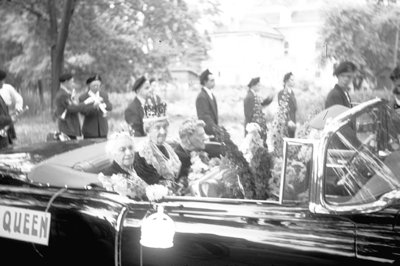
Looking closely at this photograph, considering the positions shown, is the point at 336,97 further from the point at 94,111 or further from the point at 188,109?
the point at 188,109

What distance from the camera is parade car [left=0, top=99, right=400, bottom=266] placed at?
204 cm

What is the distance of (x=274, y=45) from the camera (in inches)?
268

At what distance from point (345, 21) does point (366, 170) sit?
5.19 metres

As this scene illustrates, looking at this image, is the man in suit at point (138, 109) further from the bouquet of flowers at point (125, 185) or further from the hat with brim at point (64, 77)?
the bouquet of flowers at point (125, 185)

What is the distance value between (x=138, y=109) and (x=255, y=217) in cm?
335

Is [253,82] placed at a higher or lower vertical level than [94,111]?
higher

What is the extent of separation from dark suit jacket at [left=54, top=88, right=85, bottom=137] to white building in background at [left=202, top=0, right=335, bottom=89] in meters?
1.89

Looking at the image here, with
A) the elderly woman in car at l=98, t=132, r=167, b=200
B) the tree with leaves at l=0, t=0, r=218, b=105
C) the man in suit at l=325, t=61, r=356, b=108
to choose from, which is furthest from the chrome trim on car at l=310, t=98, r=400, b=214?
the tree with leaves at l=0, t=0, r=218, b=105

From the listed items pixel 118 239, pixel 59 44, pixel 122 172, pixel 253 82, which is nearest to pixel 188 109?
pixel 253 82

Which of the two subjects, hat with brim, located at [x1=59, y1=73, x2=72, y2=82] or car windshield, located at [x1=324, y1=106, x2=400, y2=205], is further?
hat with brim, located at [x1=59, y1=73, x2=72, y2=82]

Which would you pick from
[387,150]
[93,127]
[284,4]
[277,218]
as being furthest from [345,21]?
[277,218]

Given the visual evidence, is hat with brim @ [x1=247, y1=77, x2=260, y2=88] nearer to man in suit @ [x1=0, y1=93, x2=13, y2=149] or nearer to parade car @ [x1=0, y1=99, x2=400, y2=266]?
man in suit @ [x1=0, y1=93, x2=13, y2=149]

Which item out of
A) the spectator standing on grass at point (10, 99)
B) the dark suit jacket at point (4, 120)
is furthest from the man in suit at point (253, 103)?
the spectator standing on grass at point (10, 99)

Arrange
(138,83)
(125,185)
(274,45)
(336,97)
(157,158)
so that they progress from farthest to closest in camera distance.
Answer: (274,45), (138,83), (336,97), (157,158), (125,185)
